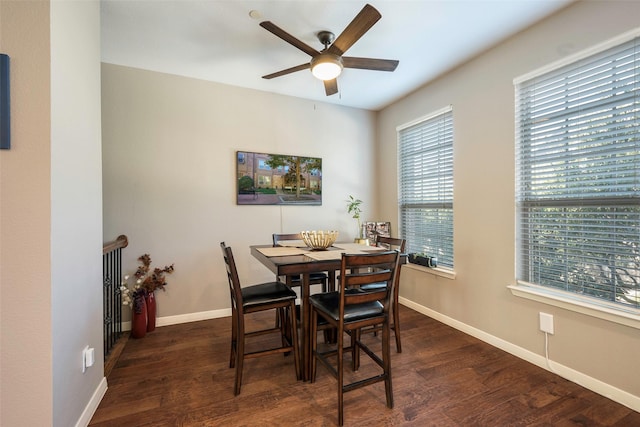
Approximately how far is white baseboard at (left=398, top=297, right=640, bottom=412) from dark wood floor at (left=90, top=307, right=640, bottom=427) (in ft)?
0.17

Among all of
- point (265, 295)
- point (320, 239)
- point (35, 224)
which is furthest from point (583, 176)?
point (35, 224)

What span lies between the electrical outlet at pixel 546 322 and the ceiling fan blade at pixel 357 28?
2.46m

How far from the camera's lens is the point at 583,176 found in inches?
77.5

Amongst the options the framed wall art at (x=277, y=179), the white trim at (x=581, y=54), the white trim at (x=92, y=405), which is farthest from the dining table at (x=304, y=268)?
the white trim at (x=581, y=54)

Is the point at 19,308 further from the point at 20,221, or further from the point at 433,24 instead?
the point at 433,24

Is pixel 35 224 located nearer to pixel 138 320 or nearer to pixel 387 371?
pixel 138 320

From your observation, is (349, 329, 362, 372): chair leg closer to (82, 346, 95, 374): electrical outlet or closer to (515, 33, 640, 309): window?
(515, 33, 640, 309): window

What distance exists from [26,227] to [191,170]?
6.65 feet

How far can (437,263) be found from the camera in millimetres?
3195

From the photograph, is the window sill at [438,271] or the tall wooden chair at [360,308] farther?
the window sill at [438,271]

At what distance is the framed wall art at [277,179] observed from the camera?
3.35m

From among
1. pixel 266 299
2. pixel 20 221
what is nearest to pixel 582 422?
pixel 266 299

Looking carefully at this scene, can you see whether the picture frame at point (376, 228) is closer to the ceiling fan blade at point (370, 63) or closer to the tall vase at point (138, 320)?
the ceiling fan blade at point (370, 63)

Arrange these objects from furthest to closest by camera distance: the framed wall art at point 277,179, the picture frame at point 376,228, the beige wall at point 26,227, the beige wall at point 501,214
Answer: the picture frame at point 376,228
the framed wall art at point 277,179
the beige wall at point 501,214
the beige wall at point 26,227
